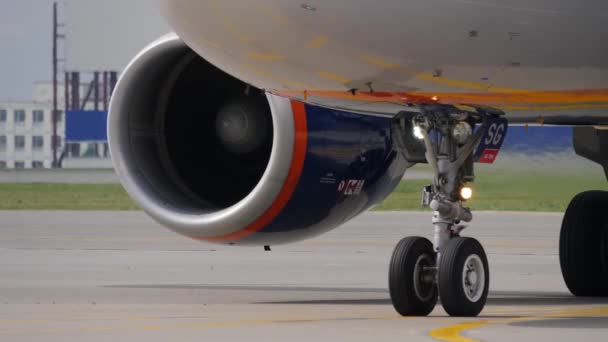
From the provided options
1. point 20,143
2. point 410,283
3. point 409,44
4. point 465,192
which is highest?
point 20,143

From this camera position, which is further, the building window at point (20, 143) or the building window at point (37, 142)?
the building window at point (37, 142)

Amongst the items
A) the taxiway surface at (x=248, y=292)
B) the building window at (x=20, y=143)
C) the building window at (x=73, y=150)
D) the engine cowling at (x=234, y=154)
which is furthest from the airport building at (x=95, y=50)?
the engine cowling at (x=234, y=154)

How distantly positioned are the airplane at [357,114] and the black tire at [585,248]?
0.5 inches

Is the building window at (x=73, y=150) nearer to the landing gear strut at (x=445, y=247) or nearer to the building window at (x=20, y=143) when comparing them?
the building window at (x=20, y=143)

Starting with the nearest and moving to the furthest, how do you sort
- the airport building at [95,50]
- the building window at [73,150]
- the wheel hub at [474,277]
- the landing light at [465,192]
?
the wheel hub at [474,277]
the landing light at [465,192]
the airport building at [95,50]
the building window at [73,150]

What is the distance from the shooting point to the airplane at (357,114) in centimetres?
961

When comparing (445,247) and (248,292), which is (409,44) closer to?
(445,247)

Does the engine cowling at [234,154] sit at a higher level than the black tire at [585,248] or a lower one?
higher

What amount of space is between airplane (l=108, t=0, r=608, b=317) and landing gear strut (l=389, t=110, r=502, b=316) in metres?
0.01

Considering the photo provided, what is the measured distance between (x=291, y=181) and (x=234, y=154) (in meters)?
1.07

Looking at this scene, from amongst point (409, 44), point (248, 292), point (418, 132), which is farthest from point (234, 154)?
point (409, 44)

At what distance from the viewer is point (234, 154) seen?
528 inches

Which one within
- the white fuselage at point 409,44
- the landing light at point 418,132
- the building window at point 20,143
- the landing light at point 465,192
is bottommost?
the landing light at point 465,192

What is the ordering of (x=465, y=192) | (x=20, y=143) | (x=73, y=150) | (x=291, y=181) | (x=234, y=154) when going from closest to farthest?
(x=465, y=192) → (x=291, y=181) → (x=234, y=154) → (x=73, y=150) → (x=20, y=143)
